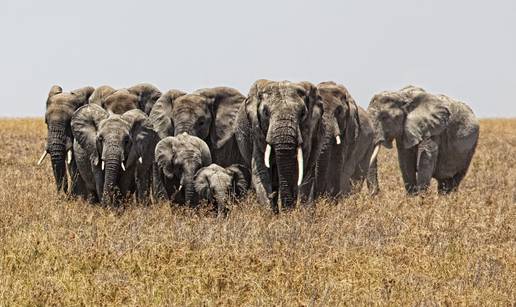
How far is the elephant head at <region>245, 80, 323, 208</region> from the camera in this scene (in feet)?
40.2

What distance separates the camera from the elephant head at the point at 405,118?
18.3m

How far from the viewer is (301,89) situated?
41.5ft

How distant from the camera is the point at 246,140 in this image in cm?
1382

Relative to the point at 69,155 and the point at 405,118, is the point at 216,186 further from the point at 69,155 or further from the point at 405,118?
the point at 405,118

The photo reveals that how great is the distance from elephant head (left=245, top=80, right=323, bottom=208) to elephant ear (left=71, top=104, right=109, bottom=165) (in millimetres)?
2831

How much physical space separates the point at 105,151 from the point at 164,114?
10.4 feet

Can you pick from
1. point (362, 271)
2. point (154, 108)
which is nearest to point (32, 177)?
point (154, 108)

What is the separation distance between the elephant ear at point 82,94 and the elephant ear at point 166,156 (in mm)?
2950

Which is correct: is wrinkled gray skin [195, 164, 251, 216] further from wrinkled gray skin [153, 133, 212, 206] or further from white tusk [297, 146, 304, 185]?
white tusk [297, 146, 304, 185]

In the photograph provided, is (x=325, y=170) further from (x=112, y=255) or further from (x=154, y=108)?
(x=112, y=255)

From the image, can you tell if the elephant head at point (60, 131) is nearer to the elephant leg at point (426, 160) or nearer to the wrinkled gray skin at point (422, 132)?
the wrinkled gray skin at point (422, 132)

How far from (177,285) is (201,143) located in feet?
21.6

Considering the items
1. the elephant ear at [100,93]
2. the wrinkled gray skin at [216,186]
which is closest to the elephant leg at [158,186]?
the wrinkled gray skin at [216,186]

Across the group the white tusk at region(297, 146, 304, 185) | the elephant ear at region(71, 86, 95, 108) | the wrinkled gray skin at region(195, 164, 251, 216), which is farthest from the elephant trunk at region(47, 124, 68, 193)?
the white tusk at region(297, 146, 304, 185)
